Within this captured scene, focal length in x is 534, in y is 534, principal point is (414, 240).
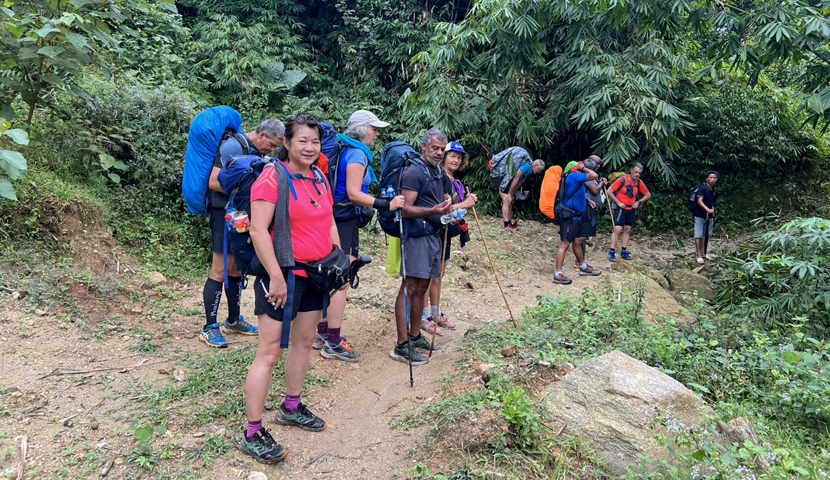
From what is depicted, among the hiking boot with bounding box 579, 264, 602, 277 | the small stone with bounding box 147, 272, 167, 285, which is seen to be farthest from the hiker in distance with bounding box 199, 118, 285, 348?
the hiking boot with bounding box 579, 264, 602, 277

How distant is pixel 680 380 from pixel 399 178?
261cm

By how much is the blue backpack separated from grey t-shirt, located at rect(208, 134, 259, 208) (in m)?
1.09

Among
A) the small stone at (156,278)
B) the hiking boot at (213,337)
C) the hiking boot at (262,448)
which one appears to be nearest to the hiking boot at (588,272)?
the hiking boot at (213,337)

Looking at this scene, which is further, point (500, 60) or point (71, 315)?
point (500, 60)

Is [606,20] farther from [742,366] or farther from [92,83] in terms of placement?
[92,83]

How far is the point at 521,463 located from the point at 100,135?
6137 millimetres

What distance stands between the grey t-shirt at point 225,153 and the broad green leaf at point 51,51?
171 centimetres

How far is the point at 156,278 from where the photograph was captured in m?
5.73

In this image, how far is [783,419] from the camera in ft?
11.9

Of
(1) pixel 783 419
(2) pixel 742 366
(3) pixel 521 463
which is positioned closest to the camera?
(3) pixel 521 463

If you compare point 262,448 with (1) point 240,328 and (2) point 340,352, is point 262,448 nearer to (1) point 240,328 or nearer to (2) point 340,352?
(2) point 340,352

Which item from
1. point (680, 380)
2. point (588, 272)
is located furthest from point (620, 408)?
point (588, 272)

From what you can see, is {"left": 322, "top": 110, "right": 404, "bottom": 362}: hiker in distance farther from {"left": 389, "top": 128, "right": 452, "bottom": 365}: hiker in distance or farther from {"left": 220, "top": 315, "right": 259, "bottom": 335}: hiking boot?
{"left": 220, "top": 315, "right": 259, "bottom": 335}: hiking boot

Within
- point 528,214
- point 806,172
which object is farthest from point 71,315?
point 806,172
